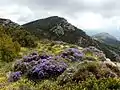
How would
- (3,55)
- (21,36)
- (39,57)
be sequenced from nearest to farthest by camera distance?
(39,57)
(3,55)
(21,36)

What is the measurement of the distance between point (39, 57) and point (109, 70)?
658 cm

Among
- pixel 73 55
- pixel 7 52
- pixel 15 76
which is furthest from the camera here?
pixel 7 52

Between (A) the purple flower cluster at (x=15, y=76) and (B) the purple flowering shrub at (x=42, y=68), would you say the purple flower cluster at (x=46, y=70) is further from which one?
(A) the purple flower cluster at (x=15, y=76)

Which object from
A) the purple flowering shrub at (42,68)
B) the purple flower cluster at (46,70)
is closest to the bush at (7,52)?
the purple flowering shrub at (42,68)

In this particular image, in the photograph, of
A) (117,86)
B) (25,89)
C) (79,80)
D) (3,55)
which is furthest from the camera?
(3,55)

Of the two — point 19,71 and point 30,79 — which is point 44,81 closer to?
point 30,79

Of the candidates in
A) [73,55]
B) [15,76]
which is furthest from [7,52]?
[15,76]

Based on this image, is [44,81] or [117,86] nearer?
[117,86]

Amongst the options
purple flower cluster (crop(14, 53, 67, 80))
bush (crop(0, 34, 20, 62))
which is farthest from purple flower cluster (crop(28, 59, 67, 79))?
bush (crop(0, 34, 20, 62))

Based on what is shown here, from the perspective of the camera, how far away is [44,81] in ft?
56.0

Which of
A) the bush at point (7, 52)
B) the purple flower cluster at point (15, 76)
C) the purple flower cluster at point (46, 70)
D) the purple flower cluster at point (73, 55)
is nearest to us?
the purple flower cluster at point (46, 70)

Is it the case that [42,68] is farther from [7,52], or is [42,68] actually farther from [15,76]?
[7,52]

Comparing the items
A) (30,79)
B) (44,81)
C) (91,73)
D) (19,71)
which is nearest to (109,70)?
(91,73)

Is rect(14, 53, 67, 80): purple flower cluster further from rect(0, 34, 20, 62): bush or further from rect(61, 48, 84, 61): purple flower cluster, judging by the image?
rect(0, 34, 20, 62): bush
